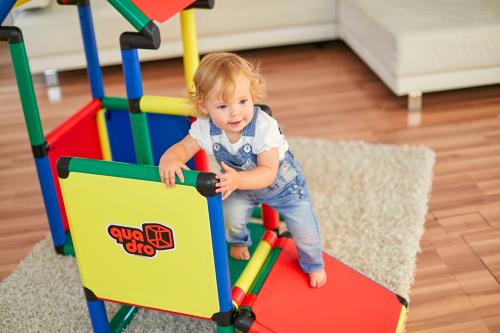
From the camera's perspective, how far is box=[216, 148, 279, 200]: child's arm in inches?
50.0

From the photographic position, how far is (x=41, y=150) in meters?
1.80

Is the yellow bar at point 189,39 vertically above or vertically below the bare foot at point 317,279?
above

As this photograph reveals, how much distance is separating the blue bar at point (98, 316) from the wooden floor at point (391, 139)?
1.86 feet

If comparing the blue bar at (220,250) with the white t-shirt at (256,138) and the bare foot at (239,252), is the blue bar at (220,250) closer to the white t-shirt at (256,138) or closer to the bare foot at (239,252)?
the white t-shirt at (256,138)

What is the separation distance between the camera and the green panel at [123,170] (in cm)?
123

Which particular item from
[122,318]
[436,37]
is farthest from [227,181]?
[436,37]

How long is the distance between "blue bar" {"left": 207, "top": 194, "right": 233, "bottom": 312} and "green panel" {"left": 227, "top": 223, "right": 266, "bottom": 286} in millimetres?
255

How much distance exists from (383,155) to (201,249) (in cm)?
126

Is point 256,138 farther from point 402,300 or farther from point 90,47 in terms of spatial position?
point 90,47

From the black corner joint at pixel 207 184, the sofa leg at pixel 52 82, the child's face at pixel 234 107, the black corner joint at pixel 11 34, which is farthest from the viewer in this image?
the sofa leg at pixel 52 82

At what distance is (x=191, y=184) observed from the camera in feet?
4.03

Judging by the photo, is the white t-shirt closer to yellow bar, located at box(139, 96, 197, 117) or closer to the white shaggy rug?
yellow bar, located at box(139, 96, 197, 117)

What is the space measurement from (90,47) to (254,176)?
87cm

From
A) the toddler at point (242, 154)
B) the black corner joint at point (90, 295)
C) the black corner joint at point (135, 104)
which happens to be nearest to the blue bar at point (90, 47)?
the black corner joint at point (135, 104)
